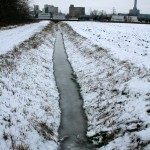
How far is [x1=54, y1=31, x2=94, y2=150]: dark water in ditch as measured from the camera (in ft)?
29.6

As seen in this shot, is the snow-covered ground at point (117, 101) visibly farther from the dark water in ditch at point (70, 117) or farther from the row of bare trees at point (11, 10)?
the row of bare trees at point (11, 10)

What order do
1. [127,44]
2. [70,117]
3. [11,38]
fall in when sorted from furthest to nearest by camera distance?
[11,38] → [127,44] → [70,117]

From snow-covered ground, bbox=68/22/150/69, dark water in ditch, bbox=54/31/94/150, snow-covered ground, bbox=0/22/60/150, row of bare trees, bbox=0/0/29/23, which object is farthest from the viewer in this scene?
row of bare trees, bbox=0/0/29/23

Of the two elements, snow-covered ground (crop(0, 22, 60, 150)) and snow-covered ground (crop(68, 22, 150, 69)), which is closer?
snow-covered ground (crop(0, 22, 60, 150))

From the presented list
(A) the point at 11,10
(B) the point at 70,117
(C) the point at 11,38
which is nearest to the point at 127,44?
(C) the point at 11,38

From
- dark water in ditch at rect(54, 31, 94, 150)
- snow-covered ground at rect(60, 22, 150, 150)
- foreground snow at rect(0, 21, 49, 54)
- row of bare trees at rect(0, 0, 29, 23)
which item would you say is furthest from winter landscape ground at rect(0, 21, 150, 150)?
row of bare trees at rect(0, 0, 29, 23)

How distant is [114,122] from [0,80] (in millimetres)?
5164

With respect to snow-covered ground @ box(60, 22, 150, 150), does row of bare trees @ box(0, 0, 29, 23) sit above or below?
above

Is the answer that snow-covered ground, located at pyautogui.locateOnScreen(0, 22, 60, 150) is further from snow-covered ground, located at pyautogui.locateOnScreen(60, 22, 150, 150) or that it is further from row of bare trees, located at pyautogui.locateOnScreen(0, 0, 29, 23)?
row of bare trees, located at pyautogui.locateOnScreen(0, 0, 29, 23)

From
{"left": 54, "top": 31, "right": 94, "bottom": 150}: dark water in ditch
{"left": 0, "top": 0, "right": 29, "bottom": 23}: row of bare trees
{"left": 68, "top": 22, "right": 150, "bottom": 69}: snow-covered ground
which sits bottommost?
{"left": 54, "top": 31, "right": 94, "bottom": 150}: dark water in ditch

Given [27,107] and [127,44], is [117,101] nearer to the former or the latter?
[27,107]

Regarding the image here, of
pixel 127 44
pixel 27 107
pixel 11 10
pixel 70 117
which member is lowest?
pixel 70 117

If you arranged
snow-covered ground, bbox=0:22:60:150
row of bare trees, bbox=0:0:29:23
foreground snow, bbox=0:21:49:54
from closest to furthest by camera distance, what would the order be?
snow-covered ground, bbox=0:22:60:150 < foreground snow, bbox=0:21:49:54 < row of bare trees, bbox=0:0:29:23

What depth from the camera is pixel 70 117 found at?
11211mm
